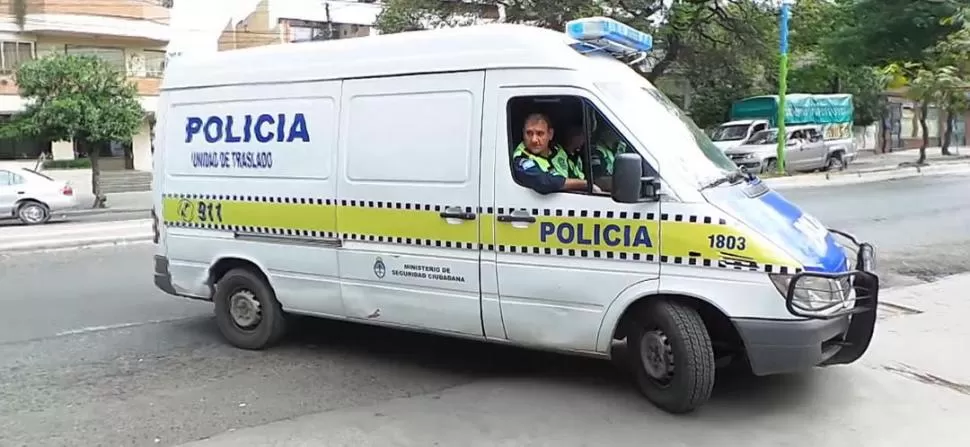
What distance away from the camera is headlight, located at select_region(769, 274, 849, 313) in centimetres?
468

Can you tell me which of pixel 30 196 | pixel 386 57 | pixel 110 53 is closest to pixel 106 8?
pixel 110 53

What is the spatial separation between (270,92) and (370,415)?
2.56 metres

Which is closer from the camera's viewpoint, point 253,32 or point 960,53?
point 960,53

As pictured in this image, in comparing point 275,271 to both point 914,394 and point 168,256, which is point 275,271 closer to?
point 168,256

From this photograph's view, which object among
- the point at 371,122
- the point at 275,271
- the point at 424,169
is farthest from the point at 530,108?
the point at 275,271

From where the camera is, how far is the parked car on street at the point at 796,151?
90.2 ft

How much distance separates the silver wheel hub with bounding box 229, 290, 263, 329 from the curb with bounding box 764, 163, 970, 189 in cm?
1850

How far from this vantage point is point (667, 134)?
5195 mm

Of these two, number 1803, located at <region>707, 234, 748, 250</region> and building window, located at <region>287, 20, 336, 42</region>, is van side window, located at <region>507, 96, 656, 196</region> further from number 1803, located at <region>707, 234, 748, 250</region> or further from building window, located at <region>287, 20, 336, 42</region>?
building window, located at <region>287, 20, 336, 42</region>

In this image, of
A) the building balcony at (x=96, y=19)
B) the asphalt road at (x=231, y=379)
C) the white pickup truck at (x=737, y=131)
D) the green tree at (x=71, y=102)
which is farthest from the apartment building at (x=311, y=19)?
the asphalt road at (x=231, y=379)

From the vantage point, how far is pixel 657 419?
5.03 metres

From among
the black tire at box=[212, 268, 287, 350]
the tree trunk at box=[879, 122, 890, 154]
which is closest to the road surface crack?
the black tire at box=[212, 268, 287, 350]

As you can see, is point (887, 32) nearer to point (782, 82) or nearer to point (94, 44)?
point (782, 82)

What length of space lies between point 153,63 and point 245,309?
113 feet
